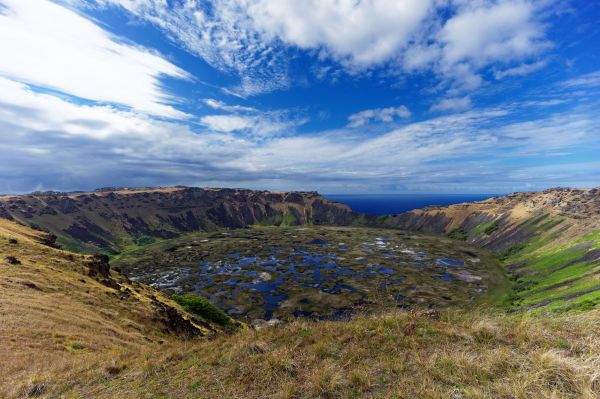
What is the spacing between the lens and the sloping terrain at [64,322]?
15137 millimetres

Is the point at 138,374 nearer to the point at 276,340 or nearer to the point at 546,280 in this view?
the point at 276,340

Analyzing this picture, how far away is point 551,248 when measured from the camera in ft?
403

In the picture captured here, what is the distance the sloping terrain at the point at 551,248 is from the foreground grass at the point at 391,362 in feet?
102

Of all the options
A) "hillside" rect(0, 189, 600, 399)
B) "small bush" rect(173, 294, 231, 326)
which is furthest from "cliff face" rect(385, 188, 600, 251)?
"hillside" rect(0, 189, 600, 399)

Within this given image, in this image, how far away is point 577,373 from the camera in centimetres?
749

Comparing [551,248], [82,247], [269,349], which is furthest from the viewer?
[82,247]

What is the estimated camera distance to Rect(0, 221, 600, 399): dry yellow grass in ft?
26.5

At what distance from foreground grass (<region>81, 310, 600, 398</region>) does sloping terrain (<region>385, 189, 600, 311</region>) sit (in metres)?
31.0

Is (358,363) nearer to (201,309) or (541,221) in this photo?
(201,309)

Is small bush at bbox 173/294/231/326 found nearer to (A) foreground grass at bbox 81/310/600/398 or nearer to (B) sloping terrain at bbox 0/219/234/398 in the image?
(B) sloping terrain at bbox 0/219/234/398

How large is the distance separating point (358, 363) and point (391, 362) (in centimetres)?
125

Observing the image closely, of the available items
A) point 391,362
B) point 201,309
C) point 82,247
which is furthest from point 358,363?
point 82,247

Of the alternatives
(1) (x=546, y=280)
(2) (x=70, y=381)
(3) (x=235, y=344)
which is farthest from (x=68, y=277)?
(1) (x=546, y=280)

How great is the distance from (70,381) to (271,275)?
106 meters
